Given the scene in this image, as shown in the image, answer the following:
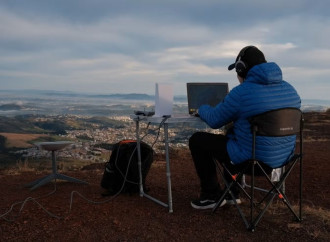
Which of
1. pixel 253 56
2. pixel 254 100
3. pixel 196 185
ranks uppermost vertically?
pixel 253 56

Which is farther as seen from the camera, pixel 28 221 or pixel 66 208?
pixel 66 208

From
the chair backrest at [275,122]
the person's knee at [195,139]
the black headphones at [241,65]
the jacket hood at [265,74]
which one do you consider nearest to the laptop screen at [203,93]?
the person's knee at [195,139]

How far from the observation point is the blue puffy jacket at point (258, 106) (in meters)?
3.46

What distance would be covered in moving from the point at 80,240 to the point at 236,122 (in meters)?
1.85

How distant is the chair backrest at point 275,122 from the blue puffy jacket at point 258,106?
0.23 ft

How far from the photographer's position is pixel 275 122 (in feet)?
11.2

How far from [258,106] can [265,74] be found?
30cm

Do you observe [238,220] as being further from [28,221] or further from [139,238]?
[28,221]

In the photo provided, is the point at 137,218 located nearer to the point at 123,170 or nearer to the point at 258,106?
the point at 123,170

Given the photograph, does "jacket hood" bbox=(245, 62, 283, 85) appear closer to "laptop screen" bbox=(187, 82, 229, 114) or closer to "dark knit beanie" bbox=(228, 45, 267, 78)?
"dark knit beanie" bbox=(228, 45, 267, 78)

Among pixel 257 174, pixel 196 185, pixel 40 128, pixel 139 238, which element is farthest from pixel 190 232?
pixel 40 128

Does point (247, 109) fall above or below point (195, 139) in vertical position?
above

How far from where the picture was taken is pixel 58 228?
3.76 meters

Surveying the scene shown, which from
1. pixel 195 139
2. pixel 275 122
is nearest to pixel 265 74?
pixel 275 122
